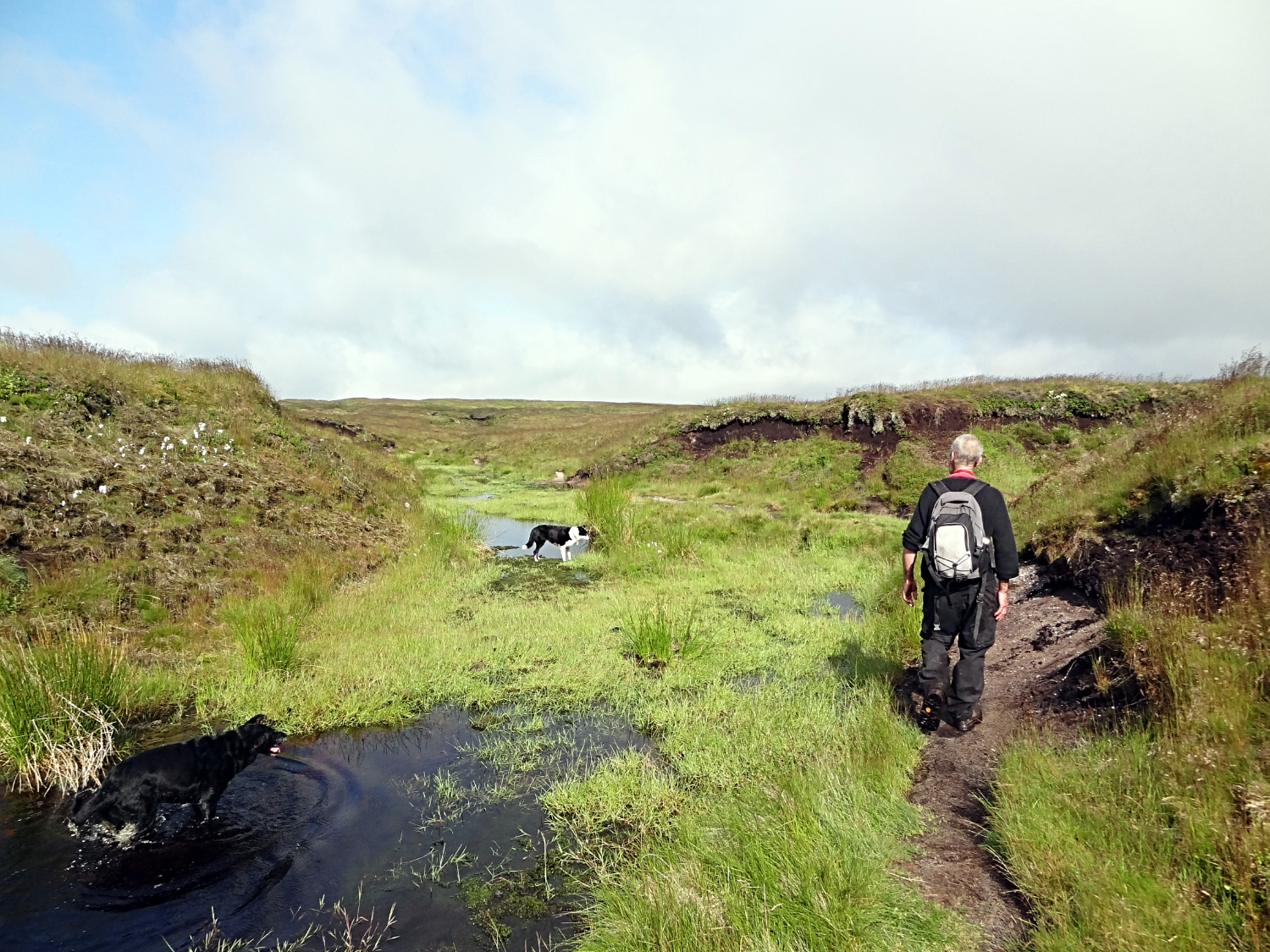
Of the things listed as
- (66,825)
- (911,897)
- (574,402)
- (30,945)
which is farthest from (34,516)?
(574,402)

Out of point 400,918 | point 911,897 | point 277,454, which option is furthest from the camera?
point 277,454

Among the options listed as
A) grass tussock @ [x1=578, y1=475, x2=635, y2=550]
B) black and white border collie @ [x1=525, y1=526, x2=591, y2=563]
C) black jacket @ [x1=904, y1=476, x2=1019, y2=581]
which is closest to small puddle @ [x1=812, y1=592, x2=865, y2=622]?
black jacket @ [x1=904, y1=476, x2=1019, y2=581]

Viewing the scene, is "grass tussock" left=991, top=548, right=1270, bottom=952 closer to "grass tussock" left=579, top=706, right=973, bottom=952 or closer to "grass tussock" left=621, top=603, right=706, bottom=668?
"grass tussock" left=579, top=706, right=973, bottom=952

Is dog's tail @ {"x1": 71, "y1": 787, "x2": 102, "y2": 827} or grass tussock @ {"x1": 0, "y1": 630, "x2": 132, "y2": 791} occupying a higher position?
grass tussock @ {"x1": 0, "y1": 630, "x2": 132, "y2": 791}

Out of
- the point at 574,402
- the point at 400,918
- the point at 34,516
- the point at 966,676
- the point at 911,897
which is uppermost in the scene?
the point at 574,402

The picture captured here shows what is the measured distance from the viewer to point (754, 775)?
5129mm

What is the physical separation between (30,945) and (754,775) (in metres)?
4.52

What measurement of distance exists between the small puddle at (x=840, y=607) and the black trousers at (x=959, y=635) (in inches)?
165

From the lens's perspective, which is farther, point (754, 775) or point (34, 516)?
point (34, 516)

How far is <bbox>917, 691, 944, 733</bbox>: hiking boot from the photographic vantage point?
5.79 metres

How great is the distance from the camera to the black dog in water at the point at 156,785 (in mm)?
4512

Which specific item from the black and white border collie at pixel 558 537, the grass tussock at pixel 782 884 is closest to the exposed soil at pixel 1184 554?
the grass tussock at pixel 782 884

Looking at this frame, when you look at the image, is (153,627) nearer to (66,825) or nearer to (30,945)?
(66,825)

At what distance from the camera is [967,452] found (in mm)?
5551
